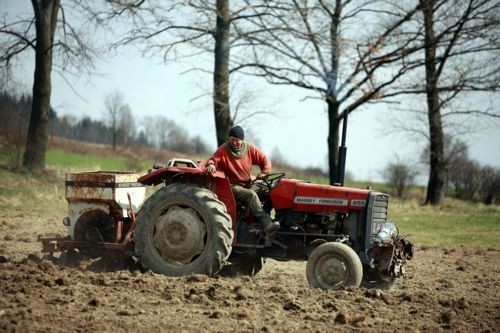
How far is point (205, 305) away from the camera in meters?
6.04

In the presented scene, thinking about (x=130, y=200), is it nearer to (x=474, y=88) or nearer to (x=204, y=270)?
(x=204, y=270)

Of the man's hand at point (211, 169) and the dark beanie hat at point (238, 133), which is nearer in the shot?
the man's hand at point (211, 169)

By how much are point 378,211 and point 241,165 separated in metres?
1.68

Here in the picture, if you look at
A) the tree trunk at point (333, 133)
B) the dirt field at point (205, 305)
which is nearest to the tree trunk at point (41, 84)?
the tree trunk at point (333, 133)

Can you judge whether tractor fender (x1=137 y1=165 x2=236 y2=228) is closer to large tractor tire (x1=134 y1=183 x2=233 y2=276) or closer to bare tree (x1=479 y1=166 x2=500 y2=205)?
large tractor tire (x1=134 y1=183 x2=233 y2=276)

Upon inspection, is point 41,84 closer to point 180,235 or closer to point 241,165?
point 241,165

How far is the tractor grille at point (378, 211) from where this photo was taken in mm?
7648

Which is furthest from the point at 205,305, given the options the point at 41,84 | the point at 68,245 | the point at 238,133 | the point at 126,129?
the point at 126,129

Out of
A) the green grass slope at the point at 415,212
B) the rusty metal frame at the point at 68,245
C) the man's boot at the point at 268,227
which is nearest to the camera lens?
the man's boot at the point at 268,227

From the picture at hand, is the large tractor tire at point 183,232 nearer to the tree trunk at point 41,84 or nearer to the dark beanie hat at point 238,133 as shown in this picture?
the dark beanie hat at point 238,133

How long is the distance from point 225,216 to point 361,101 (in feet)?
41.7

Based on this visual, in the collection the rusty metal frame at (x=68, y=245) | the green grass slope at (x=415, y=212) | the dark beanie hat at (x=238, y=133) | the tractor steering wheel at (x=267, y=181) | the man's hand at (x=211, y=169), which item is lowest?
the rusty metal frame at (x=68, y=245)

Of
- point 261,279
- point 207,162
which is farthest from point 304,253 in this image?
point 207,162

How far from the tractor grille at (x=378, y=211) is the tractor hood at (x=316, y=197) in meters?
0.17
